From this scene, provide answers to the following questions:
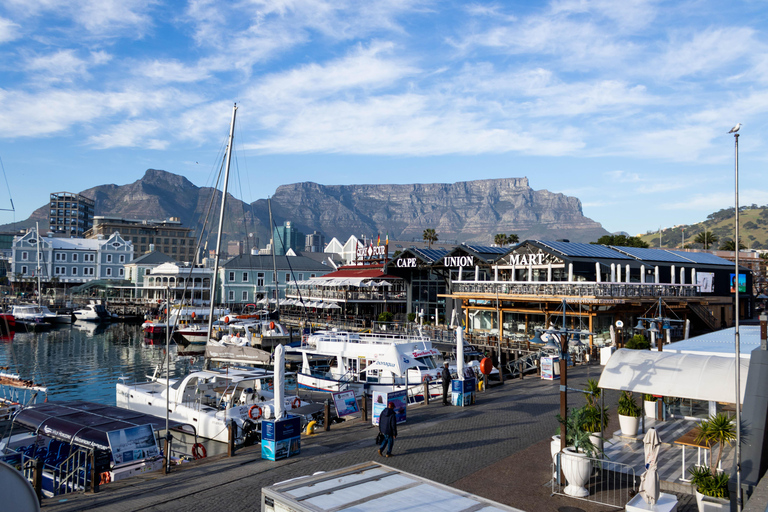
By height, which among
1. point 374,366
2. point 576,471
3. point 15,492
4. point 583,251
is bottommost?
point 374,366

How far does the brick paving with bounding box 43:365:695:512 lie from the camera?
12219 millimetres

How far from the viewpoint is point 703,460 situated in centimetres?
1387

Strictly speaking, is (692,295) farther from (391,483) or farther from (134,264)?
(134,264)

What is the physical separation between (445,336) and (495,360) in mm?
5356

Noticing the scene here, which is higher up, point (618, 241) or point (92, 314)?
point (618, 241)

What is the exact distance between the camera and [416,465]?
14711 mm

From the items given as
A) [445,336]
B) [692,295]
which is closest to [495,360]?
[445,336]

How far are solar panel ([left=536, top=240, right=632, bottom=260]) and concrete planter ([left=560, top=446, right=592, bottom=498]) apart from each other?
1360 inches

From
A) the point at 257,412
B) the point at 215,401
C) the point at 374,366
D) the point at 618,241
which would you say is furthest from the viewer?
the point at 618,241

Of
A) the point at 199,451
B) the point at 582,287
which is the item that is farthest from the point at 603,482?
the point at 582,287

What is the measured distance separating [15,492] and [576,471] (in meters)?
10.7

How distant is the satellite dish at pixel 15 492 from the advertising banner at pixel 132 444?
9985 millimetres

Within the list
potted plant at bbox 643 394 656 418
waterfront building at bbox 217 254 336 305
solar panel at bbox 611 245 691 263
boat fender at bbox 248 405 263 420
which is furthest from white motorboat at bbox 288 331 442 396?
waterfront building at bbox 217 254 336 305

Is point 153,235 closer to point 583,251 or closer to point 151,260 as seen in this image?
point 151,260
